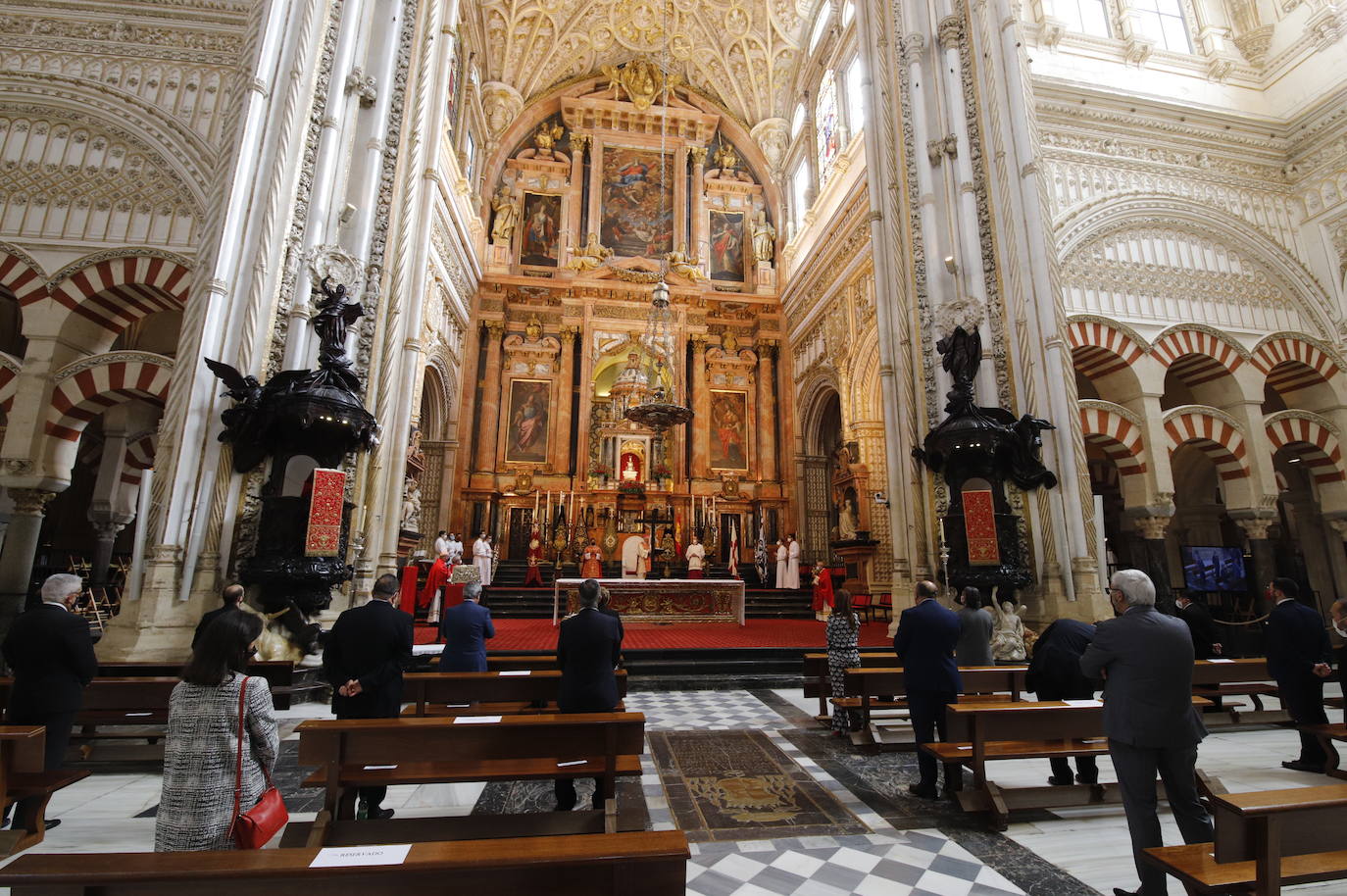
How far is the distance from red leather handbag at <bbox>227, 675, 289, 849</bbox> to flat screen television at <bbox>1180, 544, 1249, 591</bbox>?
14.9 meters

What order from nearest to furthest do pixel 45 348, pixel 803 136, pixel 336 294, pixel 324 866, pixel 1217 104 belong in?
1. pixel 324 866
2. pixel 336 294
3. pixel 45 348
4. pixel 1217 104
5. pixel 803 136

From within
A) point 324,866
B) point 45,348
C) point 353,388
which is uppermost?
point 45,348

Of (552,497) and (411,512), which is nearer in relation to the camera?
(411,512)

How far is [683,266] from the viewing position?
19969 mm

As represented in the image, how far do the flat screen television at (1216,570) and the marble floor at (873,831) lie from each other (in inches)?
334

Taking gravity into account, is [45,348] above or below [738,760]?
above

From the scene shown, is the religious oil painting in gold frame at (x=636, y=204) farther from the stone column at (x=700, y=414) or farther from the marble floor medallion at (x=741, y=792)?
the marble floor medallion at (x=741, y=792)

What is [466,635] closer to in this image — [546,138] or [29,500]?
[29,500]

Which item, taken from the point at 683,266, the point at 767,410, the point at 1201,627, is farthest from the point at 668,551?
the point at 1201,627

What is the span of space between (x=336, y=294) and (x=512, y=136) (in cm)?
1509

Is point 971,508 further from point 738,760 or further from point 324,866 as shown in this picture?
point 324,866

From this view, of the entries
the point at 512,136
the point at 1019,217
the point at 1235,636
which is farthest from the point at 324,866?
the point at 512,136

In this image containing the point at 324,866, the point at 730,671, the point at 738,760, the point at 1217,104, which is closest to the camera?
the point at 324,866

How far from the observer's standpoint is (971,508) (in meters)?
8.54
